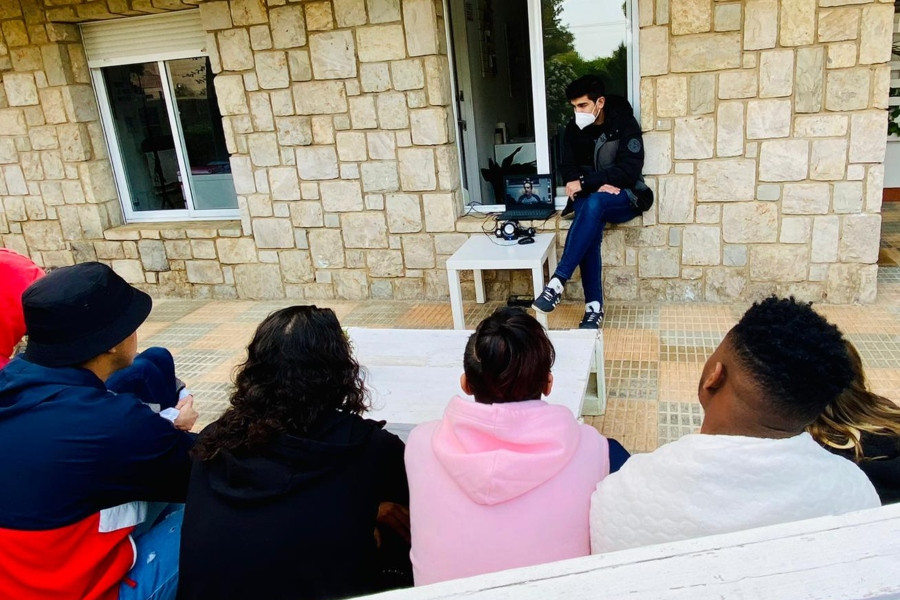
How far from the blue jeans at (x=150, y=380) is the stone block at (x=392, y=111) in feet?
8.19

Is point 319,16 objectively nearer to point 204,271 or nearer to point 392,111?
point 392,111

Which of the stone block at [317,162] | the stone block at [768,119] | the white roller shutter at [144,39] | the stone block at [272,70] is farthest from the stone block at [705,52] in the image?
the white roller shutter at [144,39]

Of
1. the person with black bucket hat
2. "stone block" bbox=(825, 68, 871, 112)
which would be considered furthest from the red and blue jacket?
"stone block" bbox=(825, 68, 871, 112)

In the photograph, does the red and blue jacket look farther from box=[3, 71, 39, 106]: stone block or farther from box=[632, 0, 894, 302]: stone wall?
box=[3, 71, 39, 106]: stone block

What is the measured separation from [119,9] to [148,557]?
13.7ft

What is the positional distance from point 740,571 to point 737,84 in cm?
335

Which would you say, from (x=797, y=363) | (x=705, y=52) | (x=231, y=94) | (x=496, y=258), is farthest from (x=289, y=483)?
(x=231, y=94)

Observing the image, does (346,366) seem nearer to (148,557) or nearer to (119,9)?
(148,557)

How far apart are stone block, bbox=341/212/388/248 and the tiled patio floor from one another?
414 millimetres

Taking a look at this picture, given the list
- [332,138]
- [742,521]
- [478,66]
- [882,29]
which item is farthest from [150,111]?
[742,521]

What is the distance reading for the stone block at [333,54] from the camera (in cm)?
421

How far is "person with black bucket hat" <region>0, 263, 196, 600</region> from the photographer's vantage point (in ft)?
4.62

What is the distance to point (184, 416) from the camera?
200cm

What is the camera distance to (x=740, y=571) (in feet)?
2.88
